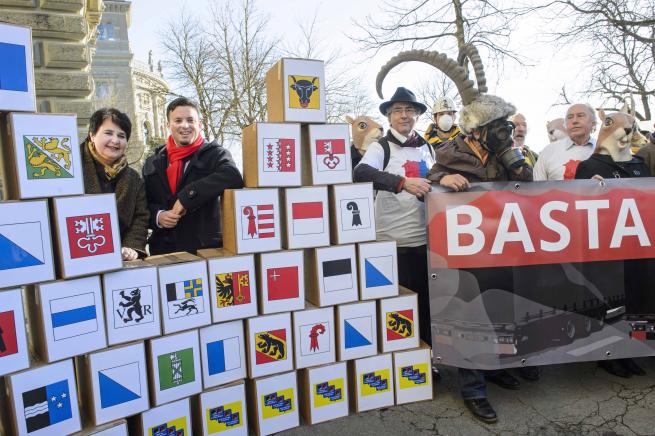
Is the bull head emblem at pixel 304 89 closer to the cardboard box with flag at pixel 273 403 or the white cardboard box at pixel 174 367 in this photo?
the white cardboard box at pixel 174 367

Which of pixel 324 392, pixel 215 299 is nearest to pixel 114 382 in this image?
pixel 215 299

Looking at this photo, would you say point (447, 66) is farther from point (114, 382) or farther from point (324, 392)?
point (114, 382)

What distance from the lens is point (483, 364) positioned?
3.03 metres

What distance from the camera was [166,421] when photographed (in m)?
2.58

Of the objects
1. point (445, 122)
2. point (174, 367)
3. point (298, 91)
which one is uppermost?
point (445, 122)

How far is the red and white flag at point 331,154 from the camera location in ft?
9.62

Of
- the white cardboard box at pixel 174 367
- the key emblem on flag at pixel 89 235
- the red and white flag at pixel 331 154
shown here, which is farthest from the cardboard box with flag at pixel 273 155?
the white cardboard box at pixel 174 367

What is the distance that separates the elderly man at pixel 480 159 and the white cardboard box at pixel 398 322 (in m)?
0.41

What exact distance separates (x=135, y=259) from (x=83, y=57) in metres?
3.82

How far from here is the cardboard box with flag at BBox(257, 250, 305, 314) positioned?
111 inches

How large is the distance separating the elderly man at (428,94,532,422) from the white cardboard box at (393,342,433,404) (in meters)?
0.24

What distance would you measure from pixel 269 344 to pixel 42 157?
1582mm

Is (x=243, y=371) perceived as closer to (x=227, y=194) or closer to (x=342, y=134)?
(x=227, y=194)

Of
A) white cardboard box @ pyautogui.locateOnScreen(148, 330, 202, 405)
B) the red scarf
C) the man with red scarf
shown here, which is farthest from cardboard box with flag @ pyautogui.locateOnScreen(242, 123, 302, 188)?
white cardboard box @ pyautogui.locateOnScreen(148, 330, 202, 405)
